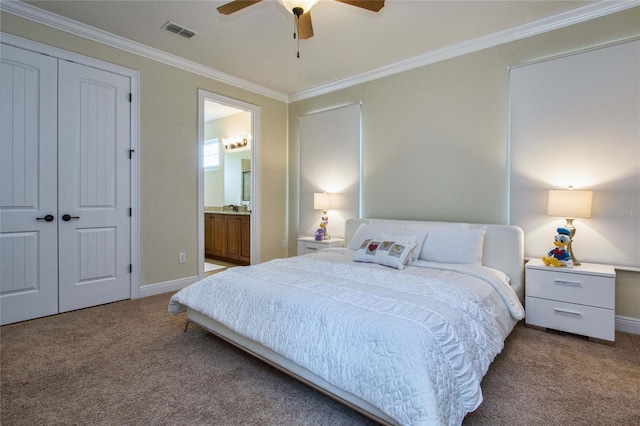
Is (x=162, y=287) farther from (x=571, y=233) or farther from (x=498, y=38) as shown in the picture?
(x=498, y=38)

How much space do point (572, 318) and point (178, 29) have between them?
4.28 m

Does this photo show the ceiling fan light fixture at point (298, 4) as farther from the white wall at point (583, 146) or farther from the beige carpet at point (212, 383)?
the beige carpet at point (212, 383)

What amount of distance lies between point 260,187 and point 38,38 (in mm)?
2741

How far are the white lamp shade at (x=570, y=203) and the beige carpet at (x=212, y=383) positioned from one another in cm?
99

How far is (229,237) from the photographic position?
548 centimetres

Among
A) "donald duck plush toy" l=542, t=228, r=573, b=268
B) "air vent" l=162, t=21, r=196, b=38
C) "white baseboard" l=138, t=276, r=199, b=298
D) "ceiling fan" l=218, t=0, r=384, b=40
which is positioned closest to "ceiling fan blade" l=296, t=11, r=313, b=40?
"ceiling fan" l=218, t=0, r=384, b=40

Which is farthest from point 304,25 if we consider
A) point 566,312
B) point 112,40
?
point 566,312

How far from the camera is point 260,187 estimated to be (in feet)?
15.4

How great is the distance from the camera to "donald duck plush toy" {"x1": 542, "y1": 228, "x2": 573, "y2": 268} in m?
2.59

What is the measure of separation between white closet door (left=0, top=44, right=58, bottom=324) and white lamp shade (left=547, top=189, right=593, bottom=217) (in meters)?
4.42

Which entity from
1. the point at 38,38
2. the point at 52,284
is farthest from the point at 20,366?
the point at 38,38

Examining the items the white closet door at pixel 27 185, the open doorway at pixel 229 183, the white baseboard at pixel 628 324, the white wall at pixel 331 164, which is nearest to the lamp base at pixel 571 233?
the white baseboard at pixel 628 324

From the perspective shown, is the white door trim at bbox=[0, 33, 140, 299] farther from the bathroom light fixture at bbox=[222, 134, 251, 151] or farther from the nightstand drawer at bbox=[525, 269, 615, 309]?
the nightstand drawer at bbox=[525, 269, 615, 309]

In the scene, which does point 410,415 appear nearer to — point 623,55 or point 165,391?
point 165,391
